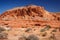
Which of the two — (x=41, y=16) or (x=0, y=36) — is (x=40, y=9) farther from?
(x=0, y=36)

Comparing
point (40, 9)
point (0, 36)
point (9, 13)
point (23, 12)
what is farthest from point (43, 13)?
point (0, 36)

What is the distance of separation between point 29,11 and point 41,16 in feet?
15.8

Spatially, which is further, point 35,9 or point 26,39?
point 35,9

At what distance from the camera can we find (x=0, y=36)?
727 inches

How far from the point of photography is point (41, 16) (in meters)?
63.9

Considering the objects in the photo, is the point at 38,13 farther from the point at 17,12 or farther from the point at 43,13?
the point at 17,12

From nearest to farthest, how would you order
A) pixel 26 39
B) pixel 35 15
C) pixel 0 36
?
pixel 26 39
pixel 0 36
pixel 35 15

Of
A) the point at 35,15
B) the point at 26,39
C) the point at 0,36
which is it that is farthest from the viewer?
the point at 35,15

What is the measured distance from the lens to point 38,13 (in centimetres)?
6581

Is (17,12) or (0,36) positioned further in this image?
(17,12)

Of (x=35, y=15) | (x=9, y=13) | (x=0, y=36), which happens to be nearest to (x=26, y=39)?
(x=0, y=36)

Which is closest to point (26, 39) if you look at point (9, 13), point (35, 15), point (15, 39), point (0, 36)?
point (15, 39)

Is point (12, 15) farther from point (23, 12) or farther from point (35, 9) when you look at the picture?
point (35, 9)

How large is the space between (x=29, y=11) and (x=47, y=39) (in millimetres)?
47738
